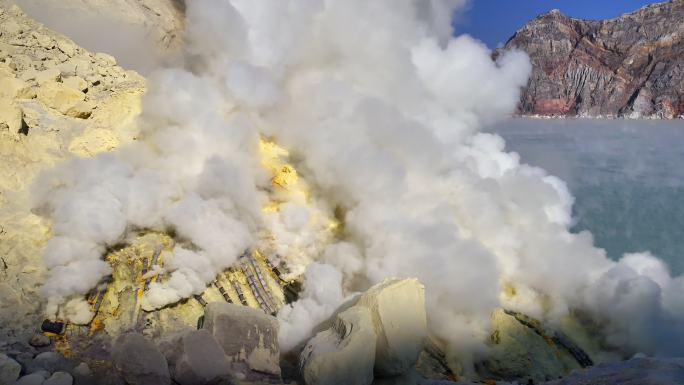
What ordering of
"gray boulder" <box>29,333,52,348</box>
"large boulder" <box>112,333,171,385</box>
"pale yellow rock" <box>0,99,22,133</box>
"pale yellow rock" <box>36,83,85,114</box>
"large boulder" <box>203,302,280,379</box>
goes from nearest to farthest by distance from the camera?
"large boulder" <box>112,333,171,385</box>
"gray boulder" <box>29,333,52,348</box>
"large boulder" <box>203,302,280,379</box>
"pale yellow rock" <box>0,99,22,133</box>
"pale yellow rock" <box>36,83,85,114</box>

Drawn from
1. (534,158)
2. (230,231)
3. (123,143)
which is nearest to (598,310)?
(230,231)

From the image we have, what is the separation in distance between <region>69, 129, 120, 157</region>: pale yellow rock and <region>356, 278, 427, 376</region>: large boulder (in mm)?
5887

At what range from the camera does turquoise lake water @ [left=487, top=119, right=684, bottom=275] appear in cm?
1502

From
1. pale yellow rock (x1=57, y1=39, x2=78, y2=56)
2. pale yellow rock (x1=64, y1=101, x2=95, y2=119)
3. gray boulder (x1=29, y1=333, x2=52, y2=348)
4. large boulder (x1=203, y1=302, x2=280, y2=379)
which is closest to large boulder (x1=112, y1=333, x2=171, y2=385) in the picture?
large boulder (x1=203, y1=302, x2=280, y2=379)

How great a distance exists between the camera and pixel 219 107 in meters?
10.0

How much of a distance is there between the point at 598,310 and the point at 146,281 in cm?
929

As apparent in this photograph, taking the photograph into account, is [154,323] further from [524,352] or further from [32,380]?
[524,352]

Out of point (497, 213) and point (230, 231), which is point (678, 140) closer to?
point (497, 213)

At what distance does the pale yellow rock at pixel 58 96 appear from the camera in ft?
29.2

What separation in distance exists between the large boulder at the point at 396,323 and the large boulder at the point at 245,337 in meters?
1.37

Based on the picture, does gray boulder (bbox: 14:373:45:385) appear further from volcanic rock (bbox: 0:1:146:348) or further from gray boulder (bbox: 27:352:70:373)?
volcanic rock (bbox: 0:1:146:348)

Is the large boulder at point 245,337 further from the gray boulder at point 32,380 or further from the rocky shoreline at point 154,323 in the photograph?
the gray boulder at point 32,380

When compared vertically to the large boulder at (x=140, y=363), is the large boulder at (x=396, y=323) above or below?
above

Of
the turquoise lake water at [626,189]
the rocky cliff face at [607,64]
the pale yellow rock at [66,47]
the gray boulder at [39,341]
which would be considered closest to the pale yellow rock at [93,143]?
the pale yellow rock at [66,47]
